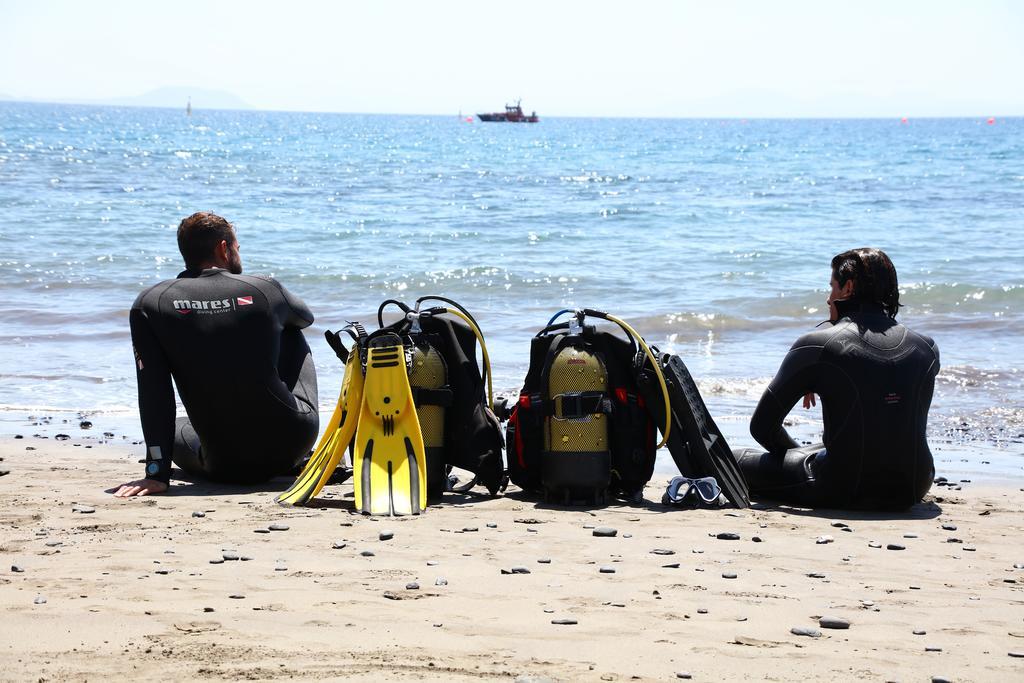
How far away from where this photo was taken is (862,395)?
16.6 ft

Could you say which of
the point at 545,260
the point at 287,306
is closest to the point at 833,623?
the point at 287,306

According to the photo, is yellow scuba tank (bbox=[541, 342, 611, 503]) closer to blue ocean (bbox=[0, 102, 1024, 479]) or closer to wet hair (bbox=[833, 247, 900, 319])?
wet hair (bbox=[833, 247, 900, 319])

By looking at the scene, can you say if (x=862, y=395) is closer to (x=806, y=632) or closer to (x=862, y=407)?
(x=862, y=407)

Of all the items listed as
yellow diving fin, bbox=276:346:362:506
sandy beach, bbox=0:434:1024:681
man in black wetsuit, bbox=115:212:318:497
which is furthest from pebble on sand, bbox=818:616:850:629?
man in black wetsuit, bbox=115:212:318:497

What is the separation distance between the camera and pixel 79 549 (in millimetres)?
4203

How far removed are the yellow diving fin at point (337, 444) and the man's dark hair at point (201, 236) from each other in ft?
2.71

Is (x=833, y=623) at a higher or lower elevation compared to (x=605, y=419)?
lower

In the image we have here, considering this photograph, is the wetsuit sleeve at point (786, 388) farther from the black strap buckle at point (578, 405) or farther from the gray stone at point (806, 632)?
the gray stone at point (806, 632)

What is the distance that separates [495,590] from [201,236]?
244 cm

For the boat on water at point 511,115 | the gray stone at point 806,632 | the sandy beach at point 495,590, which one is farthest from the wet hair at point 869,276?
the boat on water at point 511,115

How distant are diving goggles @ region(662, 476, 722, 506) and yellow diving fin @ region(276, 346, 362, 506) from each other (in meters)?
1.45

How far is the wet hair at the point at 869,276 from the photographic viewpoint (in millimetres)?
5117

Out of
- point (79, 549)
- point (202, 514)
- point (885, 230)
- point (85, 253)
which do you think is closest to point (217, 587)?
point (79, 549)

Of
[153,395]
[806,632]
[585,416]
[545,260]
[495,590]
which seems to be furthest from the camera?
[545,260]
